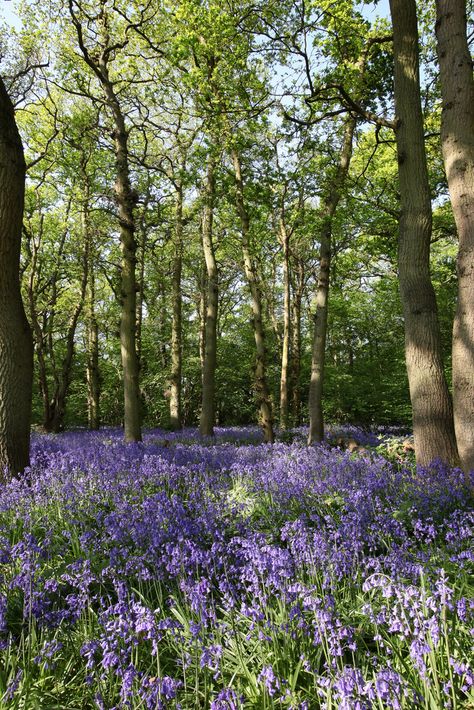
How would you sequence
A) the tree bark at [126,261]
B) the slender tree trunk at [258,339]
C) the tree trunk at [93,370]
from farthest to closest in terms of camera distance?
the tree trunk at [93,370], the slender tree trunk at [258,339], the tree bark at [126,261]

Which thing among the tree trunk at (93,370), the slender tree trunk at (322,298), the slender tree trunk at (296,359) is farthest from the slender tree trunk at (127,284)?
the slender tree trunk at (296,359)

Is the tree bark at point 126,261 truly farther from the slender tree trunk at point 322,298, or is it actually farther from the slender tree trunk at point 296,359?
the slender tree trunk at point 296,359

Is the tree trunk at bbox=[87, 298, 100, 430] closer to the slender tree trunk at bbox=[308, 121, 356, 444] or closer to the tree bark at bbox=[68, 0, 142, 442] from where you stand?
the tree bark at bbox=[68, 0, 142, 442]

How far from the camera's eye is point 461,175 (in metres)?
5.48

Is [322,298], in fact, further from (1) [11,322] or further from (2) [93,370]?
(2) [93,370]

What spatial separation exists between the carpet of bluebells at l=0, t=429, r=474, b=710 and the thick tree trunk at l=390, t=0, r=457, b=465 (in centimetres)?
73

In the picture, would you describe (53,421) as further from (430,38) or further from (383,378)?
(430,38)

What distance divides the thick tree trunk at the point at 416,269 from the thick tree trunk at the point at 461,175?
32 centimetres

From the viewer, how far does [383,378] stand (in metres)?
20.3

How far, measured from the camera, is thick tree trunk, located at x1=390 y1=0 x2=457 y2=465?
5633 mm

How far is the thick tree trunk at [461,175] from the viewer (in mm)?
5211

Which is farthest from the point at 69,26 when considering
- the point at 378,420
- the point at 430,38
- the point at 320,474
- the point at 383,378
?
the point at 378,420

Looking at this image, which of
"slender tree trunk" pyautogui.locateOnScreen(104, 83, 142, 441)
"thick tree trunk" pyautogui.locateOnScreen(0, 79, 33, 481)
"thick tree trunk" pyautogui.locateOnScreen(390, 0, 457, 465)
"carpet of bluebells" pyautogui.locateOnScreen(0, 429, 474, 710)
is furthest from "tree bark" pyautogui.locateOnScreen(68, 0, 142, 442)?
"thick tree trunk" pyautogui.locateOnScreen(390, 0, 457, 465)

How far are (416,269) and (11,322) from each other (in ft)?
18.3
